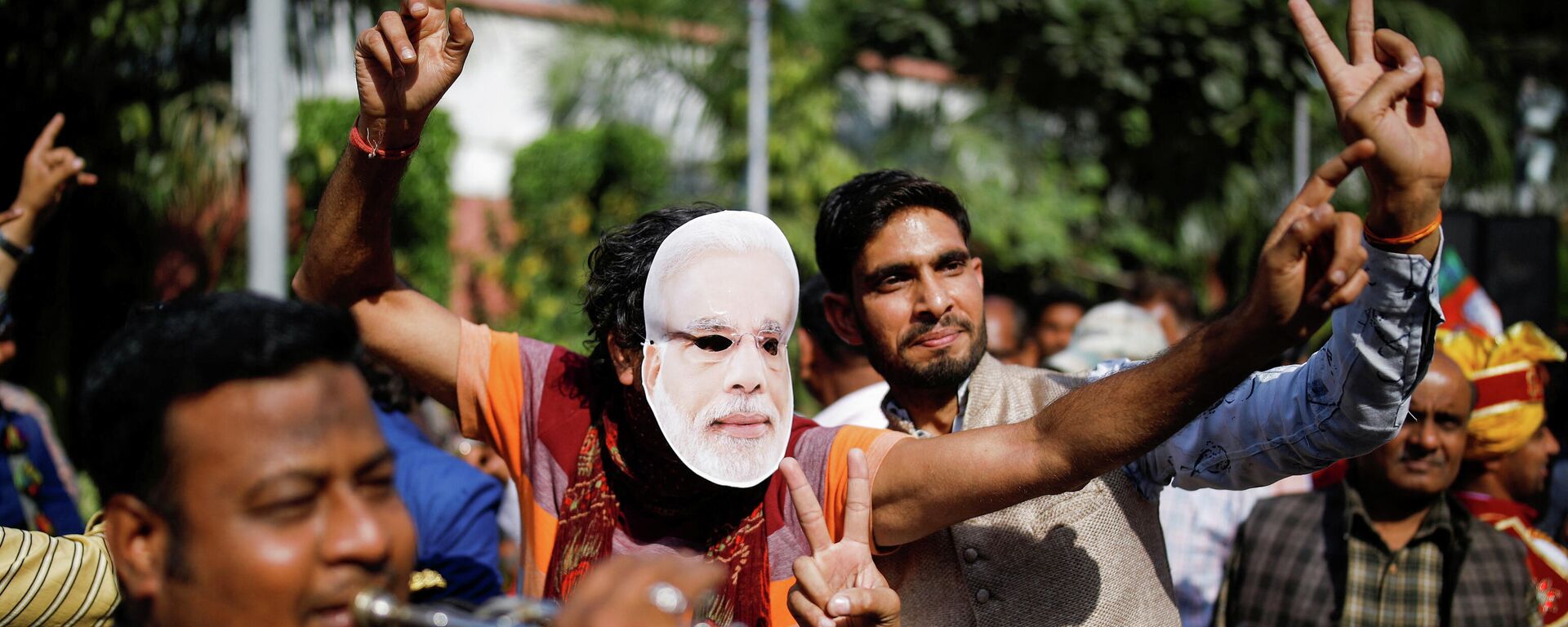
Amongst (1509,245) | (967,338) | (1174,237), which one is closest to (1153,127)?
(1174,237)

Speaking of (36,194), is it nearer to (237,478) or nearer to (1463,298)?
(237,478)

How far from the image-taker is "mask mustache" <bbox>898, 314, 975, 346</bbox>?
270 cm

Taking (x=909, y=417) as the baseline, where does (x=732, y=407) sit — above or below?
above

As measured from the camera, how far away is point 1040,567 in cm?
240

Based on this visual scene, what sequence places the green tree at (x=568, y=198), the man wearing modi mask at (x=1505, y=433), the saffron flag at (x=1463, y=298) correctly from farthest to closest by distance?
1. the green tree at (x=568, y=198)
2. the saffron flag at (x=1463, y=298)
3. the man wearing modi mask at (x=1505, y=433)

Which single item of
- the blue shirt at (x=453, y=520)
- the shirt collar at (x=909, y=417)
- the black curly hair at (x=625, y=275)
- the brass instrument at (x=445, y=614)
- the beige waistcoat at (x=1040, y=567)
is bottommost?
the blue shirt at (x=453, y=520)

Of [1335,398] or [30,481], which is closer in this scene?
[1335,398]

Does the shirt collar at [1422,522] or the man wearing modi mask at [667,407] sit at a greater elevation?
the man wearing modi mask at [667,407]

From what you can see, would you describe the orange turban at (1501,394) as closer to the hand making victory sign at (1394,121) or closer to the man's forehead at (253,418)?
the hand making victory sign at (1394,121)

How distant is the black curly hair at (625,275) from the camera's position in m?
2.43

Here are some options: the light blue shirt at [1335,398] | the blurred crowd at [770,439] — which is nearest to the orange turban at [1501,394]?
the blurred crowd at [770,439]

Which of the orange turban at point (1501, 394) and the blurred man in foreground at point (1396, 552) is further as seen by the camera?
the orange turban at point (1501, 394)

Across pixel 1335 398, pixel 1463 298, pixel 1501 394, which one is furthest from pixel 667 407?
pixel 1463 298

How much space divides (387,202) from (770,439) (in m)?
0.87
